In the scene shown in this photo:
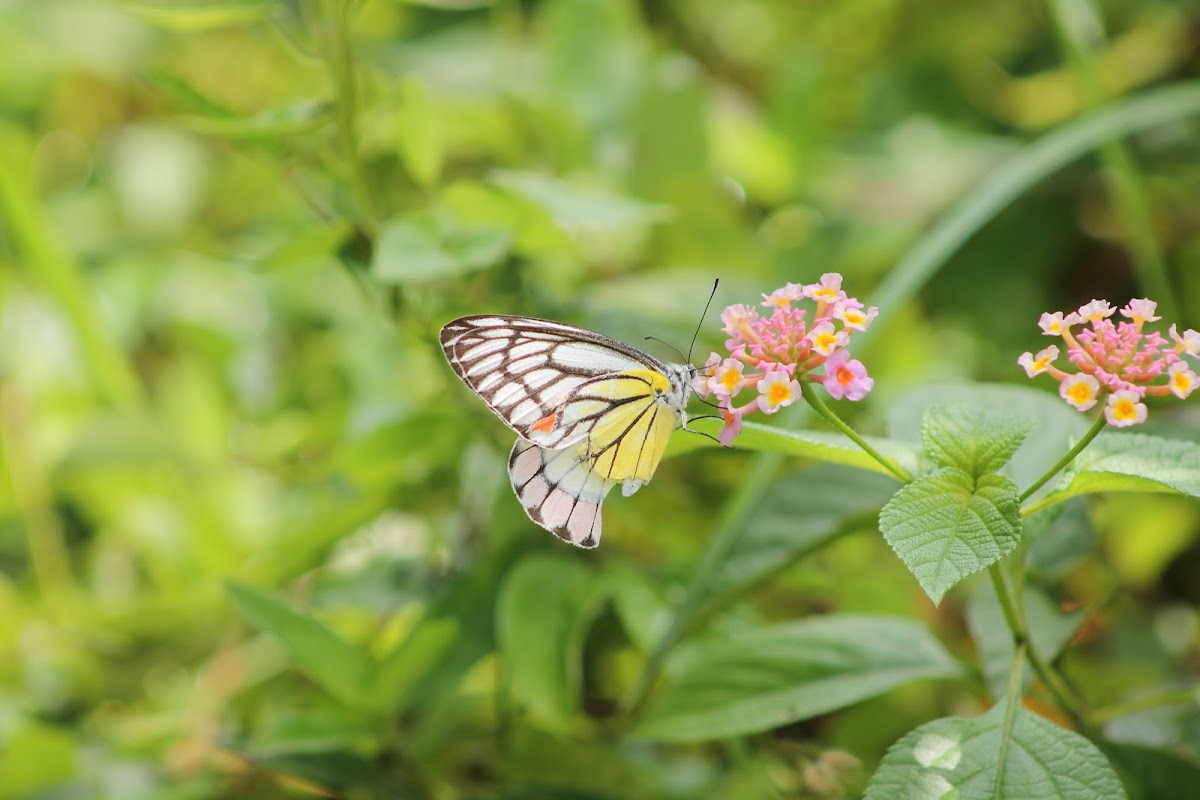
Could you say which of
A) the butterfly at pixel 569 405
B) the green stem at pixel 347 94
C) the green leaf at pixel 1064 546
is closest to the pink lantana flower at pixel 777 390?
the butterfly at pixel 569 405

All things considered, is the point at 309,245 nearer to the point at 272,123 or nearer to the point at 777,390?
the point at 272,123

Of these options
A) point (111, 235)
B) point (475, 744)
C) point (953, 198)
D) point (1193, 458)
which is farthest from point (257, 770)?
point (953, 198)

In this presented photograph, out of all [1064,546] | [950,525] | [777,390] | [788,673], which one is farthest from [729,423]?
[1064,546]

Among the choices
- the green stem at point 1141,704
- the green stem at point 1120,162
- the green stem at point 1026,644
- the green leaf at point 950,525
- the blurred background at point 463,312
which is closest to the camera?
the green leaf at point 950,525

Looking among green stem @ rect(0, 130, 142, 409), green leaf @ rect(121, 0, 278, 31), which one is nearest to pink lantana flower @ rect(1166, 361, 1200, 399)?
green leaf @ rect(121, 0, 278, 31)

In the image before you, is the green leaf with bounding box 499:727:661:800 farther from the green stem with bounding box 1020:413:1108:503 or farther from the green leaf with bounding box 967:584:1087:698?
the green stem with bounding box 1020:413:1108:503

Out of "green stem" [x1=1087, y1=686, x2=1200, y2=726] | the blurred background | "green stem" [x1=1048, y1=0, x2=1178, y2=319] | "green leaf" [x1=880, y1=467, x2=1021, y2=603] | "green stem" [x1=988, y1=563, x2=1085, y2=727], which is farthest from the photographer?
"green stem" [x1=1048, y1=0, x2=1178, y2=319]

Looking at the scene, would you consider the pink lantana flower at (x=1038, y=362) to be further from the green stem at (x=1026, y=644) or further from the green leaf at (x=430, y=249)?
the green leaf at (x=430, y=249)
